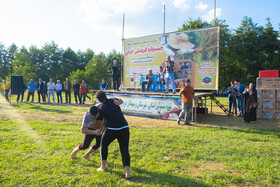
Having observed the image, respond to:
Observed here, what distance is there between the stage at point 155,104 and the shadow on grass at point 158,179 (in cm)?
596

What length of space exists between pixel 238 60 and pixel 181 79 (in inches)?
1030

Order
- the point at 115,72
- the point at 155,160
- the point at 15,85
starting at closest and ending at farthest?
the point at 155,160
the point at 115,72
the point at 15,85

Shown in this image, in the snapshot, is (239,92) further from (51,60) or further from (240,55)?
(51,60)

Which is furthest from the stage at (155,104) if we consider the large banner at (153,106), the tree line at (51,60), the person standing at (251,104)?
the tree line at (51,60)

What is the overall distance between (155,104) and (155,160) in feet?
19.6

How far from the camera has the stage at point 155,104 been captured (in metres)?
9.89

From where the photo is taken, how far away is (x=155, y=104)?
10.6 meters

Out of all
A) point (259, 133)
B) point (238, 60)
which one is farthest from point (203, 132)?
point (238, 60)

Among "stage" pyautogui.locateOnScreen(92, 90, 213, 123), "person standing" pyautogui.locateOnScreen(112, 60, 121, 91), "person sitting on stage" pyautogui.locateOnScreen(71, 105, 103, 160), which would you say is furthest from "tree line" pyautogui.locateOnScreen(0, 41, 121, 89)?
"person sitting on stage" pyautogui.locateOnScreen(71, 105, 103, 160)

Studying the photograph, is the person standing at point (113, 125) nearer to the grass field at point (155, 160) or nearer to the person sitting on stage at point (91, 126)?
the person sitting on stage at point (91, 126)

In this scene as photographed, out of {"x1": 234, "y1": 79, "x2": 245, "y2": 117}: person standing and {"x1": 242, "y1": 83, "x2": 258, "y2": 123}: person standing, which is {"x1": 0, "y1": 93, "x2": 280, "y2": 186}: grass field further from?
{"x1": 234, "y1": 79, "x2": 245, "y2": 117}: person standing

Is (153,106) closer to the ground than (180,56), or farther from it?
closer to the ground

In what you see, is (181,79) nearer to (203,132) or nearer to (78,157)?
(203,132)

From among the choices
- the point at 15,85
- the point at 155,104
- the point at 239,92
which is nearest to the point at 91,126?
the point at 155,104
